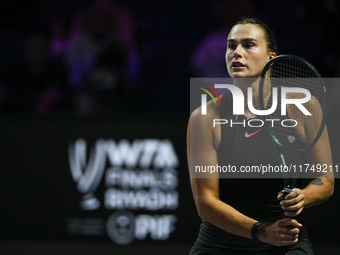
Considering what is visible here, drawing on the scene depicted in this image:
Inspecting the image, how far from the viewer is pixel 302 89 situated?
199 centimetres

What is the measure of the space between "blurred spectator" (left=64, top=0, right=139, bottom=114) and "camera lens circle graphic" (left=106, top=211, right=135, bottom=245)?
3.17 ft

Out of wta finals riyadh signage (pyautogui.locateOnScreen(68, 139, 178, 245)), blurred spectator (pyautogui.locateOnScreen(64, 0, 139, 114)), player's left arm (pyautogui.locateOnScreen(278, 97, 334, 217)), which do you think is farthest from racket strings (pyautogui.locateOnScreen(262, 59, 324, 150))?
blurred spectator (pyautogui.locateOnScreen(64, 0, 139, 114))

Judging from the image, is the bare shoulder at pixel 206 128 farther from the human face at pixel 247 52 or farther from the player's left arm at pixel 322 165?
the player's left arm at pixel 322 165

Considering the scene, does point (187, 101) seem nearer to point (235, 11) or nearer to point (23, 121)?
point (235, 11)

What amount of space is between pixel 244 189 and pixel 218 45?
8.18ft

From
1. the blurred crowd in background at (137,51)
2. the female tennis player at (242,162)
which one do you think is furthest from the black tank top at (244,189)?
the blurred crowd in background at (137,51)

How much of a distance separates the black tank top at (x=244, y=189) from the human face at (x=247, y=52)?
0.18 m

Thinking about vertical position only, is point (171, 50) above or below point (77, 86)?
above

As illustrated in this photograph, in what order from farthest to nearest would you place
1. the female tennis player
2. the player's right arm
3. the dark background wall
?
the dark background wall, the female tennis player, the player's right arm

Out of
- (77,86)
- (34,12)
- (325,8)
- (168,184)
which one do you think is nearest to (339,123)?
(325,8)

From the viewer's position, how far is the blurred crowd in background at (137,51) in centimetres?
425

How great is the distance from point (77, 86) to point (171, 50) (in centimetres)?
96

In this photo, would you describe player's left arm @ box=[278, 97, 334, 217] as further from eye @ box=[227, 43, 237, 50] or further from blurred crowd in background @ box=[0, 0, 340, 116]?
blurred crowd in background @ box=[0, 0, 340, 116]

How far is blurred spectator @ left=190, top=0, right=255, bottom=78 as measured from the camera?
420 centimetres
